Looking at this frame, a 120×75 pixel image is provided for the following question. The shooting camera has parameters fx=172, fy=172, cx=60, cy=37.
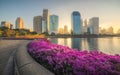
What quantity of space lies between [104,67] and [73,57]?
1825mm

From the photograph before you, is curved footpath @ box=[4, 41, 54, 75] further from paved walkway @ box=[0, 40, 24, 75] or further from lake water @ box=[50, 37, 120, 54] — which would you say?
lake water @ box=[50, 37, 120, 54]

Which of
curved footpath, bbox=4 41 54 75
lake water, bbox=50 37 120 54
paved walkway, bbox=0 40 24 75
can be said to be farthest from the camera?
lake water, bbox=50 37 120 54

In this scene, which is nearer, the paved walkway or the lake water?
the paved walkway

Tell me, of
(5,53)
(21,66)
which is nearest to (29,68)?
(21,66)

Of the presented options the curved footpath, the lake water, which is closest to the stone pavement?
the curved footpath

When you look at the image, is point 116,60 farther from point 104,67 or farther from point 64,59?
point 64,59

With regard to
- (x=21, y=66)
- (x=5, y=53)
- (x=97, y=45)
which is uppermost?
(x=21, y=66)

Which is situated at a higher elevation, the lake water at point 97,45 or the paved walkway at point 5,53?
the paved walkway at point 5,53

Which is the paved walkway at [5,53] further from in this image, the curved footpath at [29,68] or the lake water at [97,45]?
the lake water at [97,45]

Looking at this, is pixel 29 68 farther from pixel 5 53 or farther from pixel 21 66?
pixel 5 53

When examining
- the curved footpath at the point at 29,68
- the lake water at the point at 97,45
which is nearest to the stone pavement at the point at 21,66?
the curved footpath at the point at 29,68

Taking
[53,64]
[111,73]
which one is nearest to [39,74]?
[53,64]

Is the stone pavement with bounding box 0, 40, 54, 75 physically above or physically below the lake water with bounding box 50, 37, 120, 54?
above

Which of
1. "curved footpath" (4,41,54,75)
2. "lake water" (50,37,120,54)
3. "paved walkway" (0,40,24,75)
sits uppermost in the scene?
"curved footpath" (4,41,54,75)
